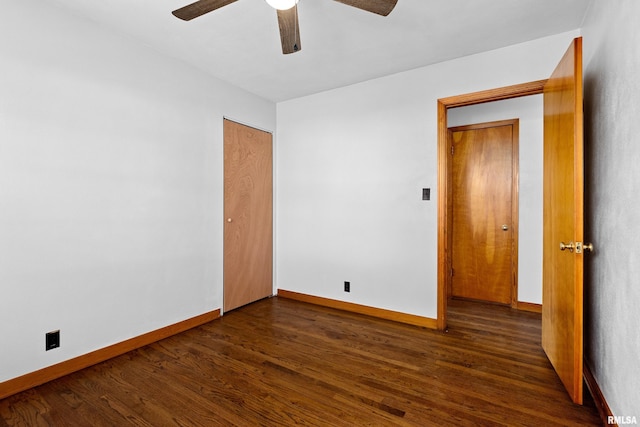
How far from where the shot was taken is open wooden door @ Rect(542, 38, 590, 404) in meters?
1.69

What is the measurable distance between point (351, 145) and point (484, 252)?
204 cm

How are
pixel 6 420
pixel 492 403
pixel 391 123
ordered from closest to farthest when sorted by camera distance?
pixel 6 420
pixel 492 403
pixel 391 123

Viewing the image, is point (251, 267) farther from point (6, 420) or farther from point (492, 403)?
point (492, 403)

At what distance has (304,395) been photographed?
1.85 meters

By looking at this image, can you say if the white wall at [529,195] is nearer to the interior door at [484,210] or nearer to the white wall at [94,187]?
the interior door at [484,210]

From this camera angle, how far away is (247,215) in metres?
3.52

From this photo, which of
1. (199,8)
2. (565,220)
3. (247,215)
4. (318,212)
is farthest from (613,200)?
(247,215)

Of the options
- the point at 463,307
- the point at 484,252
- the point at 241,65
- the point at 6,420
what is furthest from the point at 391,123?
the point at 6,420

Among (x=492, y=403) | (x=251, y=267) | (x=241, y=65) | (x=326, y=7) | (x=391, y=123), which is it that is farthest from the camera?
(x=251, y=267)

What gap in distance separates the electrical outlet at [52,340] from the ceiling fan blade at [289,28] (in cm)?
242

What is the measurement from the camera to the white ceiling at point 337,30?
205 cm

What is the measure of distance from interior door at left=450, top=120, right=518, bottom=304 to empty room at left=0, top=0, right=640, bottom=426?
24 millimetres

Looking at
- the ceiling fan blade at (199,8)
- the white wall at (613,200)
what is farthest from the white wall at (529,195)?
the ceiling fan blade at (199,8)

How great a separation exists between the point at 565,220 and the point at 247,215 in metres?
2.86
